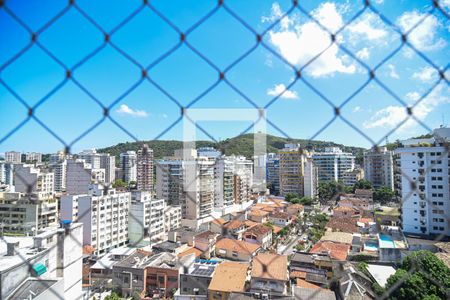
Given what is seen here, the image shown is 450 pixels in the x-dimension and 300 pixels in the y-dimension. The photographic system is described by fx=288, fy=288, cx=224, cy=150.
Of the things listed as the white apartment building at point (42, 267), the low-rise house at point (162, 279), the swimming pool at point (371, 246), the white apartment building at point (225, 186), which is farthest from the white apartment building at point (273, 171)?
the white apartment building at point (42, 267)

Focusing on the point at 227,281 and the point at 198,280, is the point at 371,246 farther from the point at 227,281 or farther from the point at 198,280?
the point at 198,280

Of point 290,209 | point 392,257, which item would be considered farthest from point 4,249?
point 290,209

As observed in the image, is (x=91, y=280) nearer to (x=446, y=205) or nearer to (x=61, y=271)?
(x=61, y=271)

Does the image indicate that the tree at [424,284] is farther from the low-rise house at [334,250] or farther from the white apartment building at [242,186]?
the white apartment building at [242,186]

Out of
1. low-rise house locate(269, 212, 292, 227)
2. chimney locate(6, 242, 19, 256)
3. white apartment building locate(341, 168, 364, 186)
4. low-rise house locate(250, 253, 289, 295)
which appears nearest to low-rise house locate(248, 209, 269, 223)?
low-rise house locate(269, 212, 292, 227)

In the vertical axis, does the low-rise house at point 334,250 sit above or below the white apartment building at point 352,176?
below

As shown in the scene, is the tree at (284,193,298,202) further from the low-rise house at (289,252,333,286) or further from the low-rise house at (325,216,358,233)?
the low-rise house at (289,252,333,286)

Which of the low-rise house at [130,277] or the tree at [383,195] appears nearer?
the low-rise house at [130,277]
